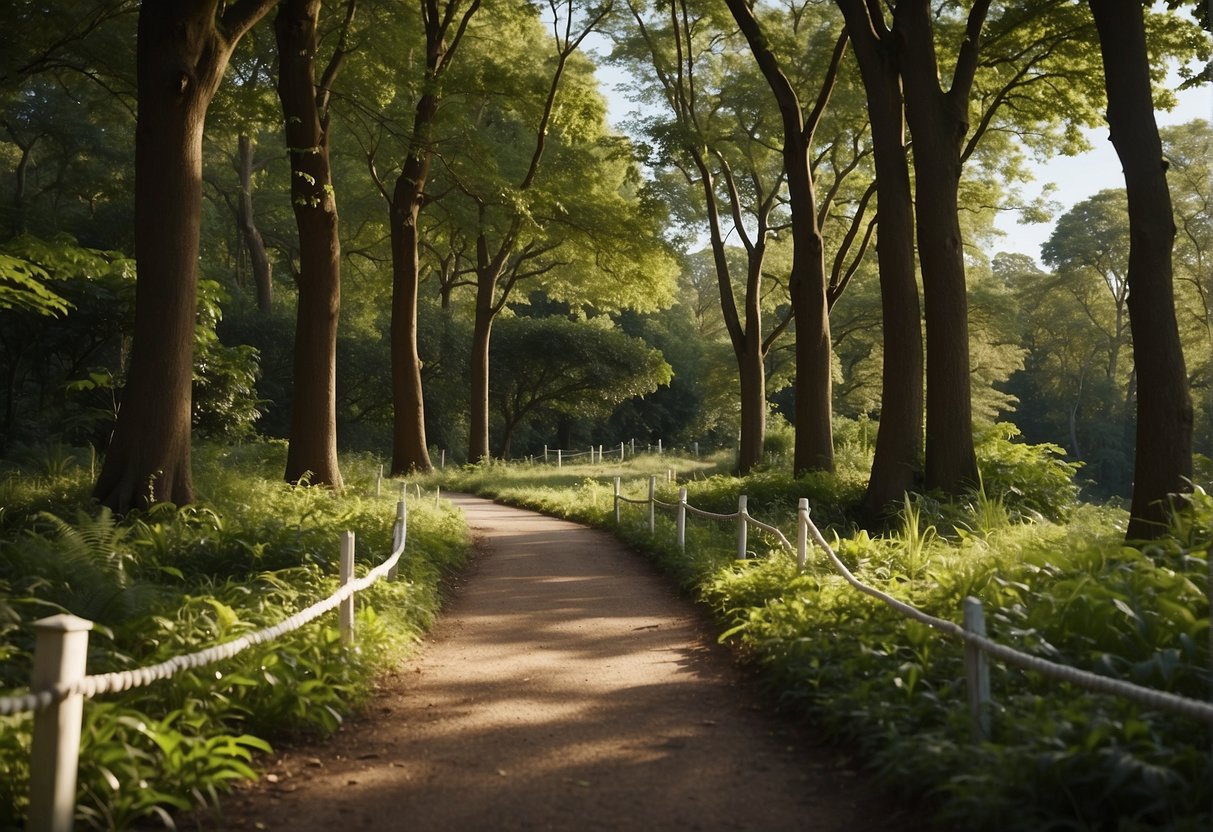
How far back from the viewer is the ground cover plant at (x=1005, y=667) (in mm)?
4531

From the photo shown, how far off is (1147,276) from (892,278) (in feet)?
18.1

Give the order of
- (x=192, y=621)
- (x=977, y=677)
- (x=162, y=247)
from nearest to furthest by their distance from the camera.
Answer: (x=977, y=677)
(x=192, y=621)
(x=162, y=247)

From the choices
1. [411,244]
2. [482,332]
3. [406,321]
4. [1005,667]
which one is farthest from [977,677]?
[482,332]

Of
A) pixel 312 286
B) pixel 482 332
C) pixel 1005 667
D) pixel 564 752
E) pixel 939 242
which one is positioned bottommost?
pixel 564 752

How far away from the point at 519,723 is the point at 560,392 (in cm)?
4314

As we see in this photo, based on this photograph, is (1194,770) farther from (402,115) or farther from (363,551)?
(402,115)

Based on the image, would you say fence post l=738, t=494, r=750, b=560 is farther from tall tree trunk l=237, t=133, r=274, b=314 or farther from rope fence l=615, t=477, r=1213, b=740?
tall tree trunk l=237, t=133, r=274, b=314

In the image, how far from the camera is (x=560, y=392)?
1969 inches

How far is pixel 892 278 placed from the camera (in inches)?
627

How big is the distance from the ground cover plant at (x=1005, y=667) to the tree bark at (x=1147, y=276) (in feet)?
2.59

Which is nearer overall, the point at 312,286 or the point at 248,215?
the point at 312,286

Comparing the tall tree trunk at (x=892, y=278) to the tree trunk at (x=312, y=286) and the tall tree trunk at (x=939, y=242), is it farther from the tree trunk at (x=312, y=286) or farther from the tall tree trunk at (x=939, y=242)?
the tree trunk at (x=312, y=286)

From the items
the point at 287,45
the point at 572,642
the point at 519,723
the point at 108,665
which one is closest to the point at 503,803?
the point at 519,723

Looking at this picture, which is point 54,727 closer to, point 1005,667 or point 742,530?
point 1005,667
